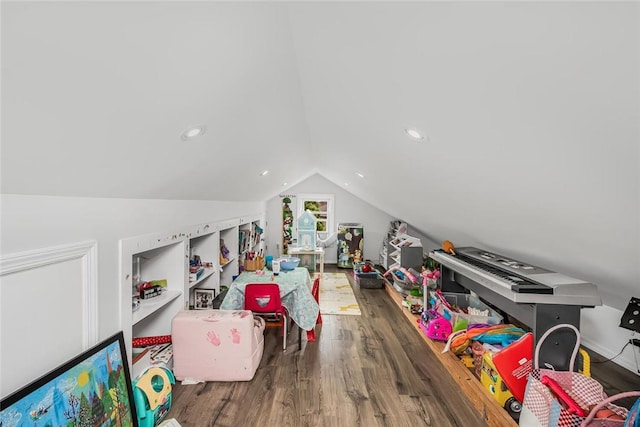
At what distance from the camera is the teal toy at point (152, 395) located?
1.98 meters

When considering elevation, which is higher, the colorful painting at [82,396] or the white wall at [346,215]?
the white wall at [346,215]

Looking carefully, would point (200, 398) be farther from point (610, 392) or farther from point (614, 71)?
point (610, 392)

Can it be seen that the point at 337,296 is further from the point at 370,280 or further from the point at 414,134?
the point at 414,134

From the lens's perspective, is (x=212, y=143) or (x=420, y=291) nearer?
(x=212, y=143)

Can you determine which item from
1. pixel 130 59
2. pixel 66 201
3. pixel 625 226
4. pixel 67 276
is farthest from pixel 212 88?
pixel 625 226

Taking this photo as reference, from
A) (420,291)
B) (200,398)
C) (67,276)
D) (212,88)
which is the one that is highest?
(212,88)

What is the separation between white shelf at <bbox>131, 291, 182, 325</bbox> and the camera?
2.26m

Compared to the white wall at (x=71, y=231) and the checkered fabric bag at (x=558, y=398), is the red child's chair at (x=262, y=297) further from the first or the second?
the checkered fabric bag at (x=558, y=398)

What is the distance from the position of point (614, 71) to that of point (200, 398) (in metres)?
2.91

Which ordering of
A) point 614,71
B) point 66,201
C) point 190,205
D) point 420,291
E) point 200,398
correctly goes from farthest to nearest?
point 420,291 < point 190,205 < point 200,398 < point 66,201 < point 614,71

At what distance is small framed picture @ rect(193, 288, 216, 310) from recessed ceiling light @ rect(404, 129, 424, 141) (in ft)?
9.41

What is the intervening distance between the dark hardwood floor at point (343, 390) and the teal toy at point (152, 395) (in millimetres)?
154

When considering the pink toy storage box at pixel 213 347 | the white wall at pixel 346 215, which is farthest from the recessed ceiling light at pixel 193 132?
the white wall at pixel 346 215

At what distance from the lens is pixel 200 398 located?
241cm
